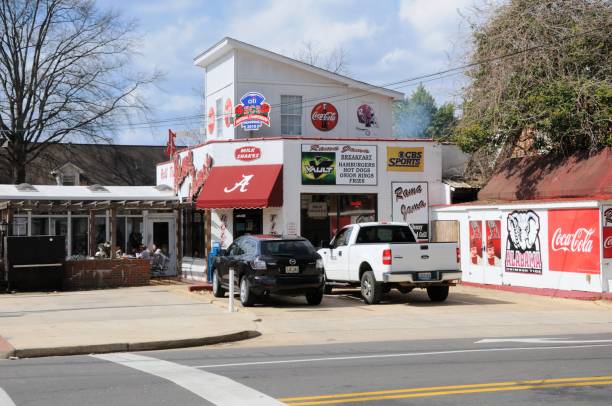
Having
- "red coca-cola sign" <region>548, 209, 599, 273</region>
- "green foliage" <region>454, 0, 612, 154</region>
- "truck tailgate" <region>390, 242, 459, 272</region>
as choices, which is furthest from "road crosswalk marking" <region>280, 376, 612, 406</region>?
"green foliage" <region>454, 0, 612, 154</region>

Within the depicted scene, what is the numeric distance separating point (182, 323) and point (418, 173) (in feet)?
47.9

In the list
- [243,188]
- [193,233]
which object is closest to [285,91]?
[243,188]

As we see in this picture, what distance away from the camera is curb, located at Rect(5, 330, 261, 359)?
40.0 ft

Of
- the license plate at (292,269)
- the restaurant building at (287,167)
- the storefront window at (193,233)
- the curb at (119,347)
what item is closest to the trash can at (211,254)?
the restaurant building at (287,167)

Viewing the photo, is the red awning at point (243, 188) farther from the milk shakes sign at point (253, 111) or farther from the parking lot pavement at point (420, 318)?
the parking lot pavement at point (420, 318)

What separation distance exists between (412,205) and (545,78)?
21.0ft

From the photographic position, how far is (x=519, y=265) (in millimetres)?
23281

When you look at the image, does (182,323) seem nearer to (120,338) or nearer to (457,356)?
(120,338)

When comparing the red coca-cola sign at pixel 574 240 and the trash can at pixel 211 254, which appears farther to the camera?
the trash can at pixel 211 254

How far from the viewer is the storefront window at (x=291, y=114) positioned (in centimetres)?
3134

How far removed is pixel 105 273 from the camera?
90.3 feet

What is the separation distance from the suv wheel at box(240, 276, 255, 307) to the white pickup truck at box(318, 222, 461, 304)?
295 cm

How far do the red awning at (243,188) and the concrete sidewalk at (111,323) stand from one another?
174 inches

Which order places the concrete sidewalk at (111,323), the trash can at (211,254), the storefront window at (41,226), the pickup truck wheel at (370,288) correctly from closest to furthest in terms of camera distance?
the concrete sidewalk at (111,323) → the pickup truck wheel at (370,288) → the trash can at (211,254) → the storefront window at (41,226)
